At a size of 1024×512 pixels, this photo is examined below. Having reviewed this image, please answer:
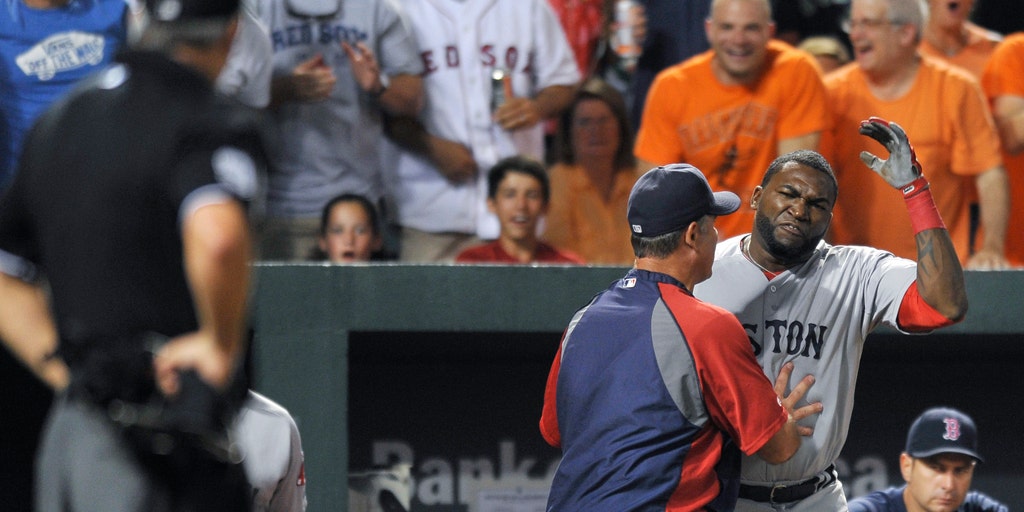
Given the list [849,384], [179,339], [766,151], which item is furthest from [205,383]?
[766,151]

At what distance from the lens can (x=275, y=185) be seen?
571 cm

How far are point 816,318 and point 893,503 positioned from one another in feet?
5.33

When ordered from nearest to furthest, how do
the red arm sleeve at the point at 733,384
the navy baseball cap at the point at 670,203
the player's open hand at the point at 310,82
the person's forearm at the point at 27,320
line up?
the person's forearm at the point at 27,320 < the red arm sleeve at the point at 733,384 < the navy baseball cap at the point at 670,203 < the player's open hand at the point at 310,82

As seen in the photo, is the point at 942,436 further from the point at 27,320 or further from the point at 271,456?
the point at 27,320

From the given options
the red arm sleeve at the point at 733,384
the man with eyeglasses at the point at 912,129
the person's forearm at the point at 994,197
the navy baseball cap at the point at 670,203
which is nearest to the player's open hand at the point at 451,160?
the man with eyeglasses at the point at 912,129

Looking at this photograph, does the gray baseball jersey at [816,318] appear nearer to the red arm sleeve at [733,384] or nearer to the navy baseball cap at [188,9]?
the red arm sleeve at [733,384]

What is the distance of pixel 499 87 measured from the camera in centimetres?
589

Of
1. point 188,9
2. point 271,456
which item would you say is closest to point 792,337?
point 271,456

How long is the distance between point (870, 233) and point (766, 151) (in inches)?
23.1

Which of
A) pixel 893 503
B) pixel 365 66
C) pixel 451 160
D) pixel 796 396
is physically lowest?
pixel 893 503

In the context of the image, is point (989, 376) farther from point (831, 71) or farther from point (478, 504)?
point (478, 504)

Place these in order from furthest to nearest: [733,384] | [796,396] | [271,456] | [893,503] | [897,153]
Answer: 1. [893,503]
2. [271,456]
3. [897,153]
4. [796,396]
5. [733,384]

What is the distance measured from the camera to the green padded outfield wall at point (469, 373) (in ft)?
17.4

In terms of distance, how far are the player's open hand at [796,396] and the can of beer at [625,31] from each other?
2607 millimetres
